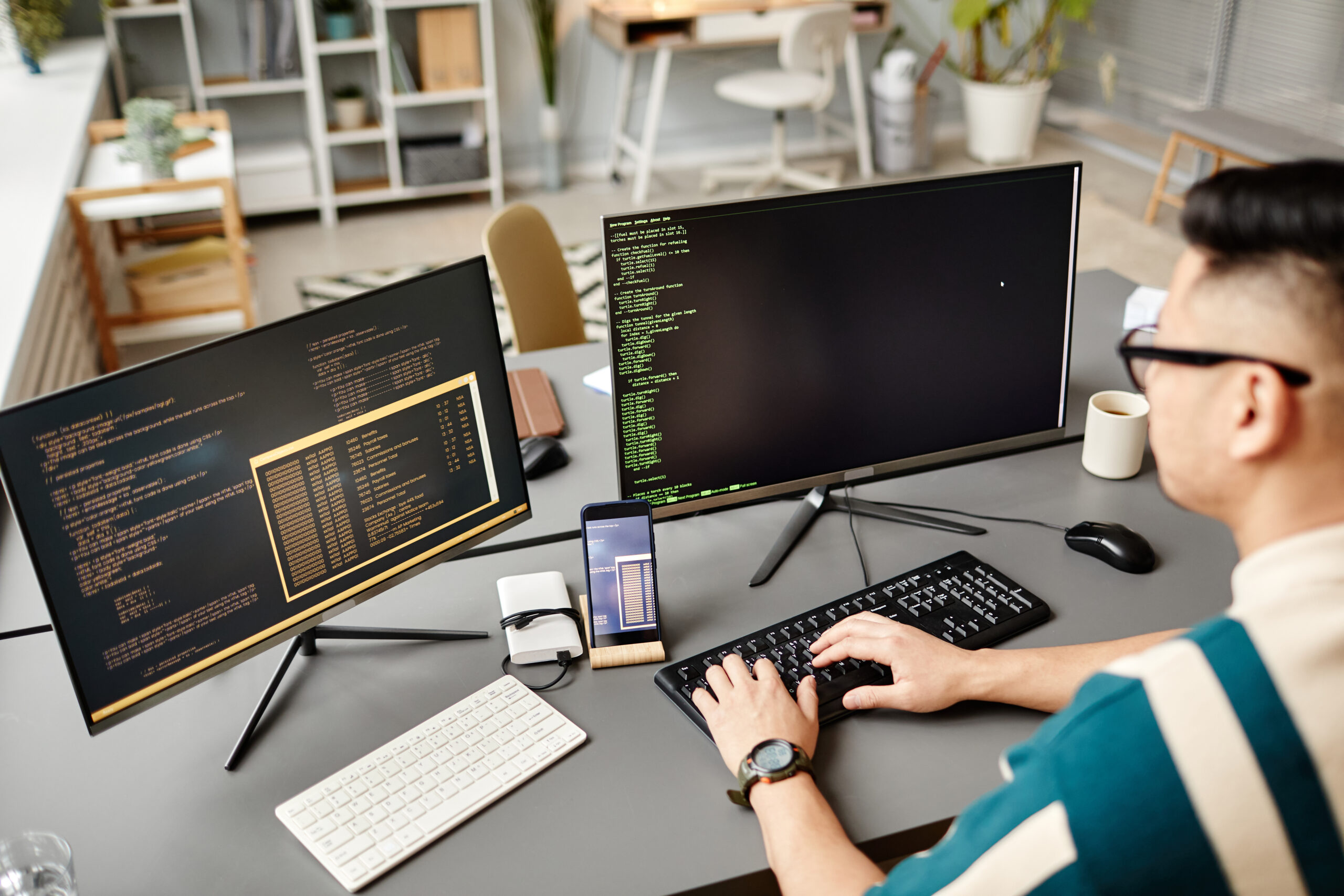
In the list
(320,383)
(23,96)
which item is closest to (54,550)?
(320,383)

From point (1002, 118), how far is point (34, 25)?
14.3ft

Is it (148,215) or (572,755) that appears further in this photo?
(148,215)

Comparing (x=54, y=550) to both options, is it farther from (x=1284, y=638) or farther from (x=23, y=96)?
(x=23, y=96)

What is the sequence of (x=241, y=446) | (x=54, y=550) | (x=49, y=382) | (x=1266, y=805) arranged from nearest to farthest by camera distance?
(x=1266, y=805), (x=54, y=550), (x=241, y=446), (x=49, y=382)

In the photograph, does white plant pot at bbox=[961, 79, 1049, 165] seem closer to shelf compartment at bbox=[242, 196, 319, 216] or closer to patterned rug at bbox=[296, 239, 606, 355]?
patterned rug at bbox=[296, 239, 606, 355]

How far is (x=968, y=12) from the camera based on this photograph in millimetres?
4996

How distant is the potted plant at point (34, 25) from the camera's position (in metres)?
4.19

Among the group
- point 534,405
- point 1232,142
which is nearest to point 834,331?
point 534,405

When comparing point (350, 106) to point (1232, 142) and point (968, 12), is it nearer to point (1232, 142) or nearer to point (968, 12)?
point (968, 12)

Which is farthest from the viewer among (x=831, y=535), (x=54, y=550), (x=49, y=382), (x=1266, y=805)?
(x=49, y=382)

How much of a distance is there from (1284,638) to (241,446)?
36.2 inches

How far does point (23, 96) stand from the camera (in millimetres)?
4078

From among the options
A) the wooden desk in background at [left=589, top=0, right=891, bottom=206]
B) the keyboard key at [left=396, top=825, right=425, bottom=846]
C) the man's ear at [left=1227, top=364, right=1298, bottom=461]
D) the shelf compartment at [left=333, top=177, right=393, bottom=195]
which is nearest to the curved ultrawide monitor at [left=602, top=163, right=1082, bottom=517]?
the keyboard key at [left=396, top=825, right=425, bottom=846]

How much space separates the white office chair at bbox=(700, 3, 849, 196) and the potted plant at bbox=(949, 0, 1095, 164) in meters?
0.62
